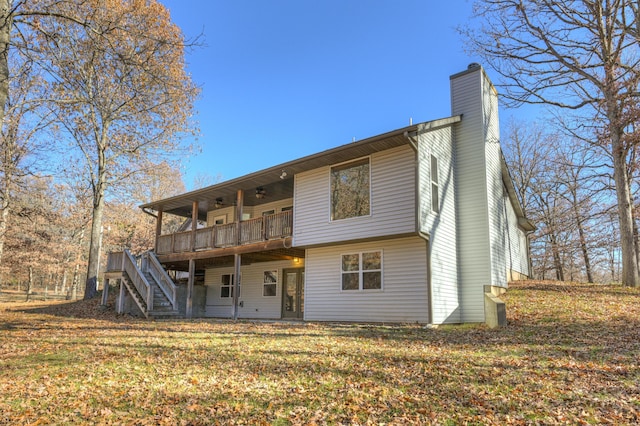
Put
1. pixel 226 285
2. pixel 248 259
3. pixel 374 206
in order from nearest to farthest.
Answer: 1. pixel 374 206
2. pixel 248 259
3. pixel 226 285

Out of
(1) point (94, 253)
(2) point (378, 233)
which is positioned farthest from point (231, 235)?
(1) point (94, 253)

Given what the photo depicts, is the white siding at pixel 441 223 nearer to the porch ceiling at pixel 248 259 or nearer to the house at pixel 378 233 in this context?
the house at pixel 378 233

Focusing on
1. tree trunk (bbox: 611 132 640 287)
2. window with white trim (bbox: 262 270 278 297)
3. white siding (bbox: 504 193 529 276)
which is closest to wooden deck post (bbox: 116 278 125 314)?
window with white trim (bbox: 262 270 278 297)

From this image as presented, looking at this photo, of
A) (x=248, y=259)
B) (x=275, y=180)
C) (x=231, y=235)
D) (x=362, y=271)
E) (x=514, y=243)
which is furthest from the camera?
(x=514, y=243)

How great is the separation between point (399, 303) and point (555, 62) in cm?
1294

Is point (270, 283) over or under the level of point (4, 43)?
under

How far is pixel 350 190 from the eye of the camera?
13.5 meters

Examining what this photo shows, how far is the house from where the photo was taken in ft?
40.7

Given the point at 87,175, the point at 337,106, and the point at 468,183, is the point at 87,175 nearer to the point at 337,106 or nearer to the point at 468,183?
the point at 337,106

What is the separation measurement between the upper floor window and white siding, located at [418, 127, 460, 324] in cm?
182

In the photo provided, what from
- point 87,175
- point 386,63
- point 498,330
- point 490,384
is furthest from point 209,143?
point 490,384

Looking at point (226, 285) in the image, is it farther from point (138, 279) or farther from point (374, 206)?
point (374, 206)

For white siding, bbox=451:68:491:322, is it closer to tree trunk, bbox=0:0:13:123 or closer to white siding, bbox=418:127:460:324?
white siding, bbox=418:127:460:324

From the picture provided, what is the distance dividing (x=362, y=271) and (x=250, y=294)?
25.3ft
